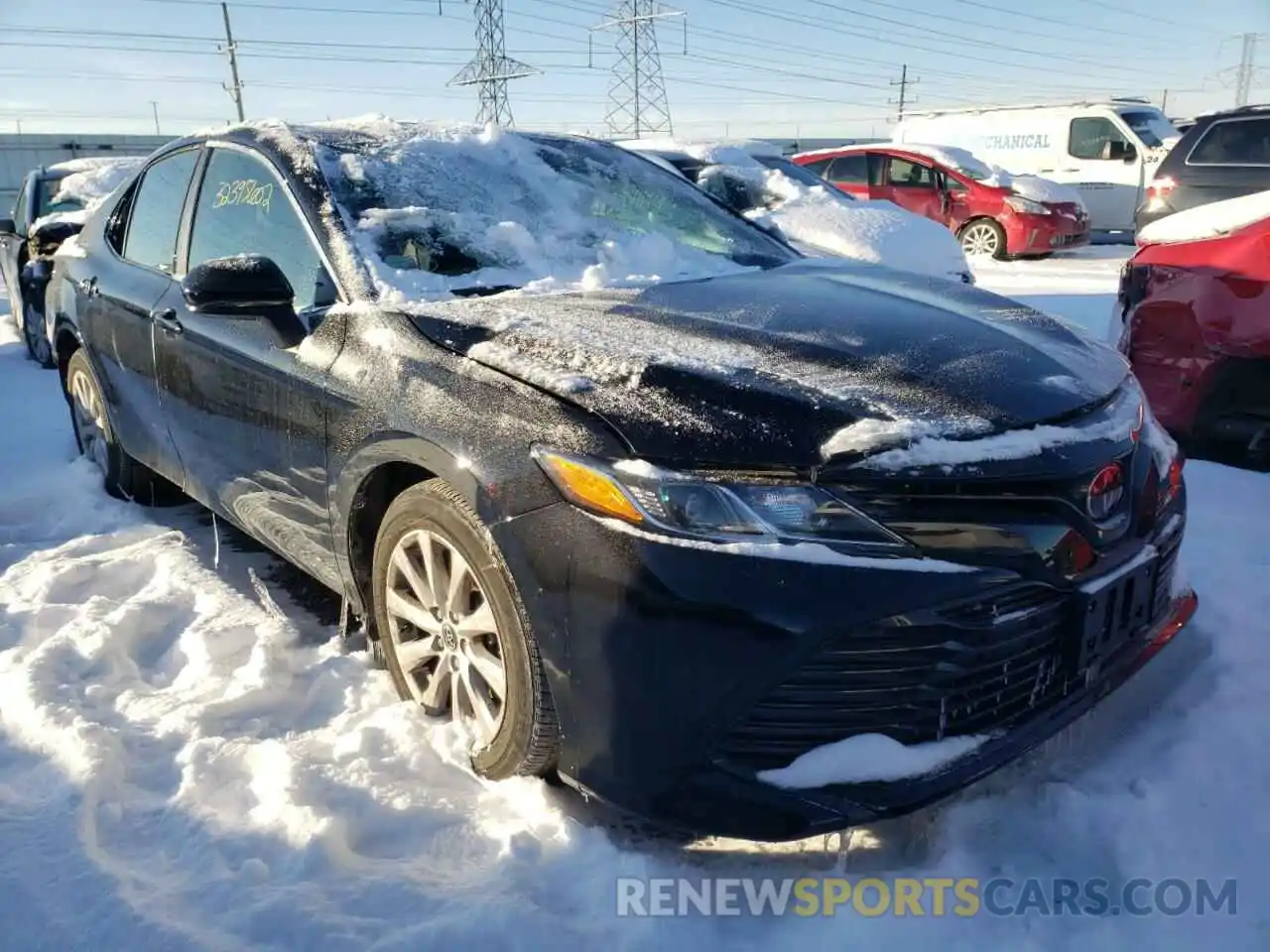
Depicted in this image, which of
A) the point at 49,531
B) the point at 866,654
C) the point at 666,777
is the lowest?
the point at 49,531

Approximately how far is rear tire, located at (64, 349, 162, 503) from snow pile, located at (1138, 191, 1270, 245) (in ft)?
14.0

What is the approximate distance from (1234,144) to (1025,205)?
16.5 feet

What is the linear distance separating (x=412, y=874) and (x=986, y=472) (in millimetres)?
1355

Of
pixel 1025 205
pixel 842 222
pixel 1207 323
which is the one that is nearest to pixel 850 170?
pixel 1025 205

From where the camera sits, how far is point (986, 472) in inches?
67.8

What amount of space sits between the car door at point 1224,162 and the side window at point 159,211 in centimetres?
668

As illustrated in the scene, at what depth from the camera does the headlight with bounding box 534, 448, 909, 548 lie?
1.70 meters

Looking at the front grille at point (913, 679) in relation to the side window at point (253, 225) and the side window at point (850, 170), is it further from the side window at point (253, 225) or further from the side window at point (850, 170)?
the side window at point (850, 170)

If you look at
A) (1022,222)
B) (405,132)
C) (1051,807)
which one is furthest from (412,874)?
(1022,222)

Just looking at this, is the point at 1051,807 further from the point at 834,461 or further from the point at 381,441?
the point at 381,441

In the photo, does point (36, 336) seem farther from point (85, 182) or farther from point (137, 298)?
point (137, 298)

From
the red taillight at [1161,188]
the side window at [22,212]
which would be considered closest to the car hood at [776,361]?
the red taillight at [1161,188]

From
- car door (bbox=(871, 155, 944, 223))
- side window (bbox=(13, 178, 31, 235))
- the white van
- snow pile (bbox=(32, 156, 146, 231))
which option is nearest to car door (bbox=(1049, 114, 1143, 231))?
the white van

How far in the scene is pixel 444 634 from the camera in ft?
7.31
